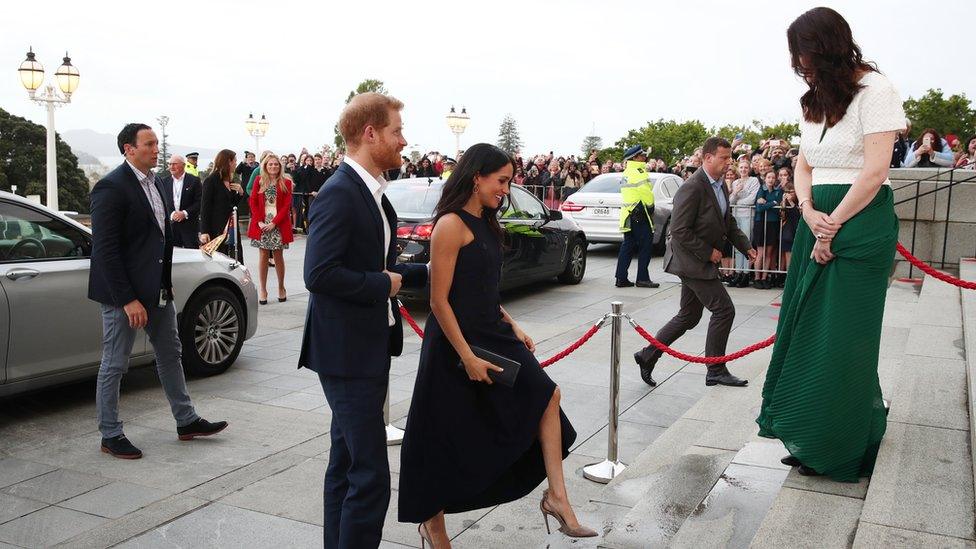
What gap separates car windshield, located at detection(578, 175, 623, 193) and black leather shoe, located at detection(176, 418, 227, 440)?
11.9m

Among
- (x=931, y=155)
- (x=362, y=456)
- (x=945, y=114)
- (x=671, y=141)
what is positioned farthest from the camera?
(x=671, y=141)

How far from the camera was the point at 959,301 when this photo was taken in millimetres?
7992

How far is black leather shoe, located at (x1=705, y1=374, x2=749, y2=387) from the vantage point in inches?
266

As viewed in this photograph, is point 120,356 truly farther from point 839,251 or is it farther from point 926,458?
point 926,458

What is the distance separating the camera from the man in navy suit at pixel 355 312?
3.10 m

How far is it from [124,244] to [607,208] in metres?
11.9

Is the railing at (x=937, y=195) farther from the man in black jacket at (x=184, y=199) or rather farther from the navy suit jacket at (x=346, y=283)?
the navy suit jacket at (x=346, y=283)

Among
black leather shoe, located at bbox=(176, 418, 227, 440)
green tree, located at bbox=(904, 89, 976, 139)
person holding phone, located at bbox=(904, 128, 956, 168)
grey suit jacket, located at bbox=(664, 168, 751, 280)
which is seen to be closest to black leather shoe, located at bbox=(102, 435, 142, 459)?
black leather shoe, located at bbox=(176, 418, 227, 440)

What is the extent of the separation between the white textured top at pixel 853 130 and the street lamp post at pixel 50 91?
771 inches

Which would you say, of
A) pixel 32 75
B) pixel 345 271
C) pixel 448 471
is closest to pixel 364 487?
pixel 448 471

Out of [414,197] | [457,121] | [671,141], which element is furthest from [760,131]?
[414,197]

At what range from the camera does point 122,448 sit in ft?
17.1

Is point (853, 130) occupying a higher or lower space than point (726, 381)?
higher

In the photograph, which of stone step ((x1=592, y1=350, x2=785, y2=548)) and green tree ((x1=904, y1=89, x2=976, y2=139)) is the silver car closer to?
stone step ((x1=592, y1=350, x2=785, y2=548))
